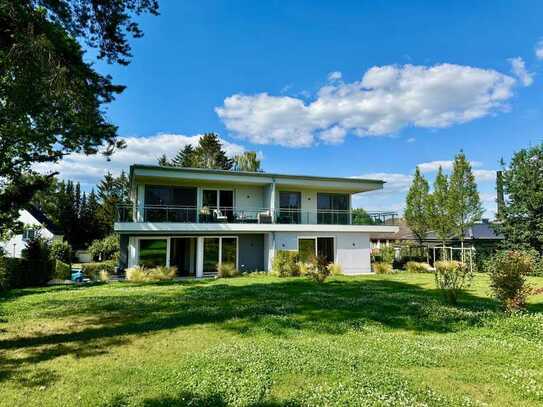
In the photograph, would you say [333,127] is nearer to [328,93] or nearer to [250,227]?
[328,93]

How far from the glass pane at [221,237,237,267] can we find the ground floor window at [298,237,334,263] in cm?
440

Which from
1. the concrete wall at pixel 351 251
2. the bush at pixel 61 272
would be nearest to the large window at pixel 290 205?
the concrete wall at pixel 351 251

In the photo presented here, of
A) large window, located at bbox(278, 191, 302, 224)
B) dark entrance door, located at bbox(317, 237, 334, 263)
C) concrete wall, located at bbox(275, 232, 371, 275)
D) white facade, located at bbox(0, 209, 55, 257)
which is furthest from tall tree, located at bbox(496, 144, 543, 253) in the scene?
white facade, located at bbox(0, 209, 55, 257)

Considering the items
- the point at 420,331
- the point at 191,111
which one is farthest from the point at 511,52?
the point at 191,111

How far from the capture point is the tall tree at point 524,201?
71.7 feet

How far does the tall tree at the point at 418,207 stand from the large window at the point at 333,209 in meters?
8.22

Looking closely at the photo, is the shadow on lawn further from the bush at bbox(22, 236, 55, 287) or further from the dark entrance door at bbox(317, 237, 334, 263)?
the dark entrance door at bbox(317, 237, 334, 263)

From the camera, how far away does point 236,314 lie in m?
9.07

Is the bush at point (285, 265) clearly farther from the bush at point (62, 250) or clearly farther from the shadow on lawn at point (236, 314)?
the bush at point (62, 250)

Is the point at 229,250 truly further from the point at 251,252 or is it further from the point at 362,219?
the point at 362,219

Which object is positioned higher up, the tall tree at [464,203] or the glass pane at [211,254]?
the tall tree at [464,203]

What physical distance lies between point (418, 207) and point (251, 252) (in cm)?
1685

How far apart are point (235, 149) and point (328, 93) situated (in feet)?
92.1

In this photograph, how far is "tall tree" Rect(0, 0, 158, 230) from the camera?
620 centimetres
